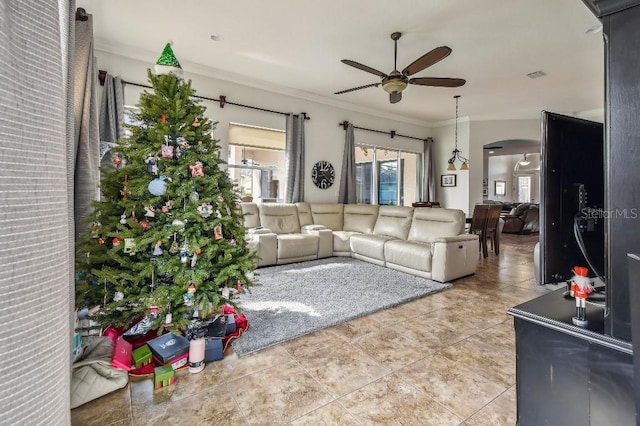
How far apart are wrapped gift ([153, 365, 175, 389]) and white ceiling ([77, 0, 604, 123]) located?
124 inches

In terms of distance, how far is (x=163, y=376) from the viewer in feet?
5.30

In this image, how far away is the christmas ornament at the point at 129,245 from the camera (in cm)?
172

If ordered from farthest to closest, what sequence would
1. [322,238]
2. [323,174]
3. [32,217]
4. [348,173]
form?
[348,173], [323,174], [322,238], [32,217]

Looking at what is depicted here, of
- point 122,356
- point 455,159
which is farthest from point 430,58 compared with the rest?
point 455,159

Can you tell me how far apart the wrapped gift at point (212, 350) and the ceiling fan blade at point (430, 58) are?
9.90 ft

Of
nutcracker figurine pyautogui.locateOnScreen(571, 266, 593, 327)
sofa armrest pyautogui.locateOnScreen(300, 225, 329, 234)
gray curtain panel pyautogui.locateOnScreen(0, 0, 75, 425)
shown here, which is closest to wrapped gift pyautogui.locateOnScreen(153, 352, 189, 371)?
gray curtain panel pyautogui.locateOnScreen(0, 0, 75, 425)

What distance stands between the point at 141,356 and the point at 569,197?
2200 millimetres

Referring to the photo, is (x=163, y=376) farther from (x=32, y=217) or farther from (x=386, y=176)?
(x=386, y=176)

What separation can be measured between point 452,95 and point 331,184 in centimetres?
277

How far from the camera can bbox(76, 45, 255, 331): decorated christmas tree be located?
1.76 meters

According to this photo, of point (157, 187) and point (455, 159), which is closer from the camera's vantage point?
point (157, 187)

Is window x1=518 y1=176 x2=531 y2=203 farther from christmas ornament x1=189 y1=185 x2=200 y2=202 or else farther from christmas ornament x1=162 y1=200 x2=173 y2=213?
christmas ornament x1=162 y1=200 x2=173 y2=213

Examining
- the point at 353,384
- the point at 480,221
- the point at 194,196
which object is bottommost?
the point at 353,384

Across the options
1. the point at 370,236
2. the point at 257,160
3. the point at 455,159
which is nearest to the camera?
the point at 370,236
